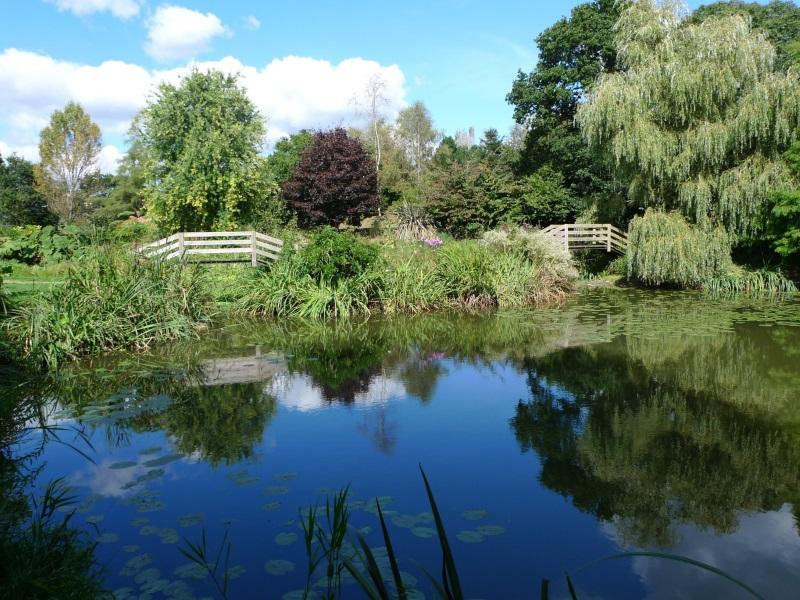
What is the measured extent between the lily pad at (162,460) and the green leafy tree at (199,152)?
557 inches

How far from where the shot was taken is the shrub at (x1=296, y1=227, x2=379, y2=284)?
1318 centimetres

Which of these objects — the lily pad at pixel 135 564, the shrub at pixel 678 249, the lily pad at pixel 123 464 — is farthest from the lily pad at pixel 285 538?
the shrub at pixel 678 249

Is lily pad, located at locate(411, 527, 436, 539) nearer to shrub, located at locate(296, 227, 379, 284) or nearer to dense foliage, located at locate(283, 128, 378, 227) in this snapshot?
shrub, located at locate(296, 227, 379, 284)

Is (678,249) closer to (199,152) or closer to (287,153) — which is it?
(199,152)

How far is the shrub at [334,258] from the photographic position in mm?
13180

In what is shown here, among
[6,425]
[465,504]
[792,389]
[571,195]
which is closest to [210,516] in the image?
[465,504]

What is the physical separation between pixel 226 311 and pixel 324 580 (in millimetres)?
9980

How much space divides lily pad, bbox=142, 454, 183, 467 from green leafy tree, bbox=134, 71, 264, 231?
1414 centimetres

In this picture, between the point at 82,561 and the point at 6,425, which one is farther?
the point at 6,425

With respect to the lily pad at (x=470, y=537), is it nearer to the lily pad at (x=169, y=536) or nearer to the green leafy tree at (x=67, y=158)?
the lily pad at (x=169, y=536)

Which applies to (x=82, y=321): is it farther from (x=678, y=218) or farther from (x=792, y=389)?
(x=678, y=218)

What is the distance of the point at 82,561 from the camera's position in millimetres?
3717

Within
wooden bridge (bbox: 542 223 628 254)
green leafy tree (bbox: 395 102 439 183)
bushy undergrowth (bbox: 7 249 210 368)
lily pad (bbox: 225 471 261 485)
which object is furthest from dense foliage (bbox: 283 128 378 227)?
lily pad (bbox: 225 471 261 485)

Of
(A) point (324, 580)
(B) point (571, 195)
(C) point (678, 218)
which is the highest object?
(B) point (571, 195)
